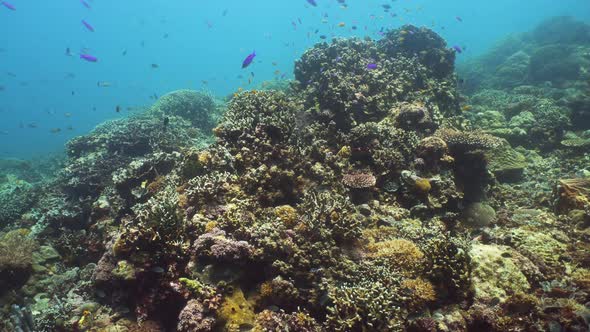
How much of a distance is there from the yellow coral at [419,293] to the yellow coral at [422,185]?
3127 mm

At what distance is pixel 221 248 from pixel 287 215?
1.50 metres

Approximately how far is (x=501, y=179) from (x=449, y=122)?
2.58 m

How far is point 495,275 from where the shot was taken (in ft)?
17.4

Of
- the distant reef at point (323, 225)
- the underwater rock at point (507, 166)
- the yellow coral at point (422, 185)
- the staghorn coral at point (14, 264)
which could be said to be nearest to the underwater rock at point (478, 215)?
the distant reef at point (323, 225)

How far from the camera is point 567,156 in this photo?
40.3 ft

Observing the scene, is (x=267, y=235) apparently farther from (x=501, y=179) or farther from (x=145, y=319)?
(x=501, y=179)

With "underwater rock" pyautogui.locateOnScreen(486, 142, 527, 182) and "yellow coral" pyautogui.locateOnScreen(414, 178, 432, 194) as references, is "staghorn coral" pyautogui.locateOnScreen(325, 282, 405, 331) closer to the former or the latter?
"yellow coral" pyautogui.locateOnScreen(414, 178, 432, 194)

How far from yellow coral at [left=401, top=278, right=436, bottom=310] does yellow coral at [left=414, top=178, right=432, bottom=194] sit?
313 cm

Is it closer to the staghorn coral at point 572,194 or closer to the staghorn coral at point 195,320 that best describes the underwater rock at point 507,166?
the staghorn coral at point 572,194

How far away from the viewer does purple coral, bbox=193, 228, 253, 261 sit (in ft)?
16.8

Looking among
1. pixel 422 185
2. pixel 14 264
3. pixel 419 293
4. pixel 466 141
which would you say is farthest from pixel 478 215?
pixel 14 264

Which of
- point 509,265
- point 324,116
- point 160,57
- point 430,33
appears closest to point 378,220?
point 509,265

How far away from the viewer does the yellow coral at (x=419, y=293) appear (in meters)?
4.80

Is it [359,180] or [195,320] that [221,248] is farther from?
[359,180]
